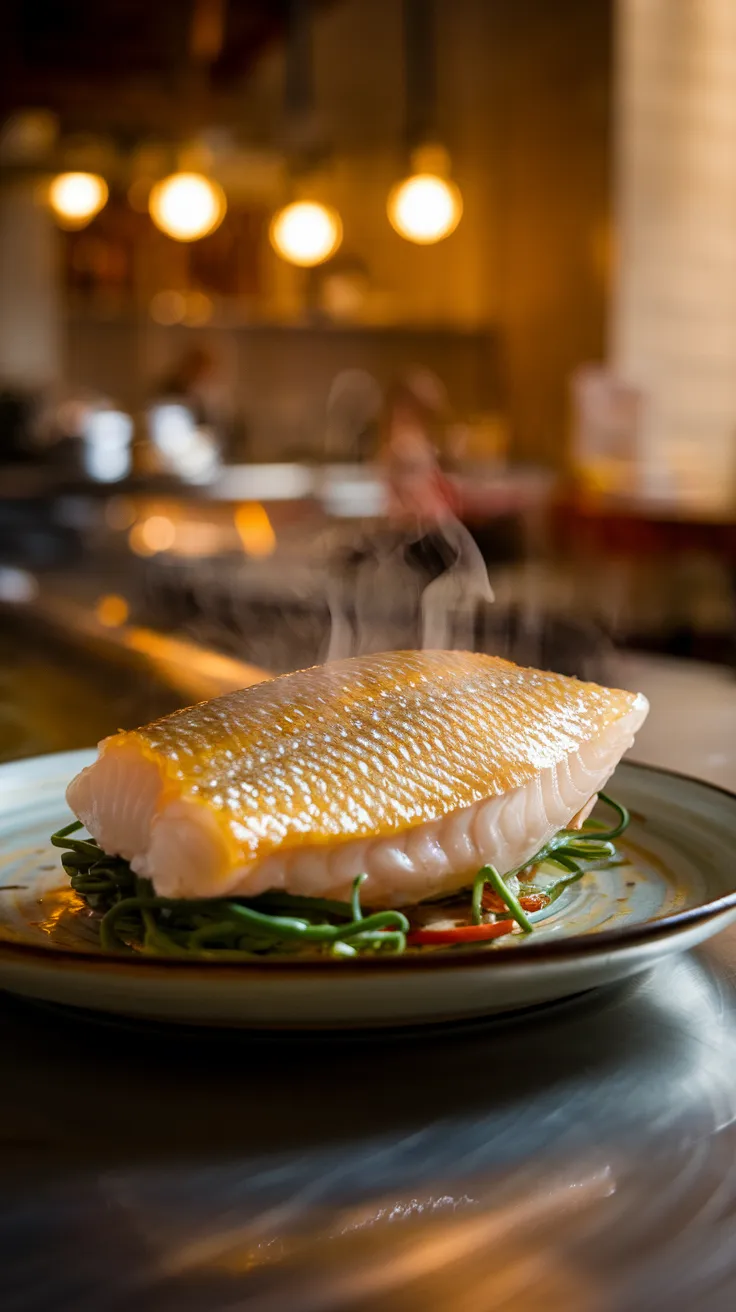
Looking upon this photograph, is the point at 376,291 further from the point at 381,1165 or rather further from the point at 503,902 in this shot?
the point at 381,1165

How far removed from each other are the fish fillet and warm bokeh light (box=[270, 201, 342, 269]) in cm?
568

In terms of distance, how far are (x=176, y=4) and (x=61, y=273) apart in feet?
12.3

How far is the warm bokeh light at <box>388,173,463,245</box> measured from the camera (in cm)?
556

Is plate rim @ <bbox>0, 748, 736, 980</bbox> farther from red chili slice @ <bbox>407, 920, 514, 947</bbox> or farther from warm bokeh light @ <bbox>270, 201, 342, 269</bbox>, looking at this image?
warm bokeh light @ <bbox>270, 201, 342, 269</bbox>

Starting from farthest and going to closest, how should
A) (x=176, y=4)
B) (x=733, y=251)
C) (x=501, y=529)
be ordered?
(x=733, y=251) → (x=501, y=529) → (x=176, y=4)

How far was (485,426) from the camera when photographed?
7527 mm

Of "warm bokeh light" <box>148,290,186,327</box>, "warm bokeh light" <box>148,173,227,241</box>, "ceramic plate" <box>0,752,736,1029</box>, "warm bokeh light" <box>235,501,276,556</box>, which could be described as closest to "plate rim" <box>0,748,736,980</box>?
"ceramic plate" <box>0,752,736,1029</box>

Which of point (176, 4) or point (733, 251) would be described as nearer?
point (176, 4)

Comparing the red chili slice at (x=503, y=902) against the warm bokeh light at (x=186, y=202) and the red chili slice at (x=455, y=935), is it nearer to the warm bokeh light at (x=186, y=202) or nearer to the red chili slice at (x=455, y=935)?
the red chili slice at (x=455, y=935)

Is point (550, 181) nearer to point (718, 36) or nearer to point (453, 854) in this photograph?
point (718, 36)

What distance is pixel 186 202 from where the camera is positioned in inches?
220

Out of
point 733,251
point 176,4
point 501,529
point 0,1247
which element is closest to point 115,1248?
point 0,1247

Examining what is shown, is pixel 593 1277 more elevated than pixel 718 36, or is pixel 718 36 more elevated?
pixel 718 36

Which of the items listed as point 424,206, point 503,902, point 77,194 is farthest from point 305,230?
point 503,902
